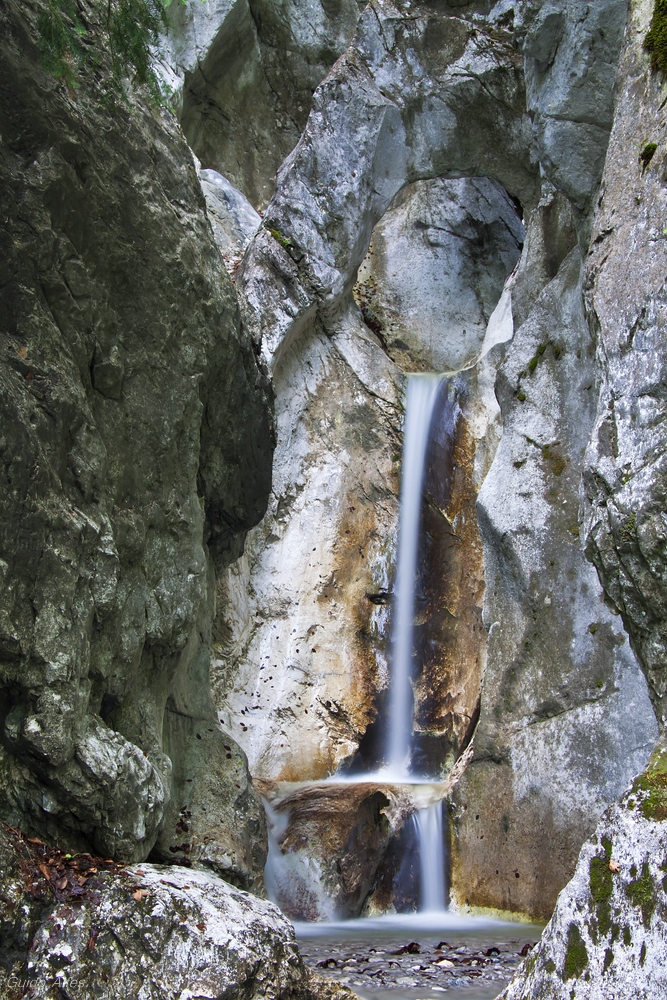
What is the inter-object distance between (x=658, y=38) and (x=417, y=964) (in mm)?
6740

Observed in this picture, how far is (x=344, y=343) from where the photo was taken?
11.6 meters

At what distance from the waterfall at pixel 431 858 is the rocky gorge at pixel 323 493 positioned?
10cm

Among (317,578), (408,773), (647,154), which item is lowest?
(408,773)

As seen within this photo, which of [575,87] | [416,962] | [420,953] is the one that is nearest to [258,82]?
[575,87]

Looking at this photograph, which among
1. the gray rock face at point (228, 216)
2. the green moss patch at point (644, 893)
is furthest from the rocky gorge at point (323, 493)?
the gray rock face at point (228, 216)

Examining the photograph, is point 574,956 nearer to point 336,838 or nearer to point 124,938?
point 124,938

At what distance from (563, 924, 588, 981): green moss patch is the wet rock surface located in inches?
66.3

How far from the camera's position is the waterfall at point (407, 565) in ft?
31.9

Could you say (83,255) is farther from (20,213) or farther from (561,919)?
(561,919)

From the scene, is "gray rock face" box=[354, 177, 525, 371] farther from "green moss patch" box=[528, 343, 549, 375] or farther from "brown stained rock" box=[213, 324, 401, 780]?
"green moss patch" box=[528, 343, 549, 375]

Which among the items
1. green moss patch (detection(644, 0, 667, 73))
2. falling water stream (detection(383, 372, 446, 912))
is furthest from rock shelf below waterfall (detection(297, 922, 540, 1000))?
green moss patch (detection(644, 0, 667, 73))

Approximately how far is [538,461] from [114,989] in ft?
22.0

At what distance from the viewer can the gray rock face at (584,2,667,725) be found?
4.74 meters

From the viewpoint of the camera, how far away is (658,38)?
567cm
